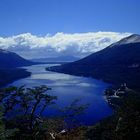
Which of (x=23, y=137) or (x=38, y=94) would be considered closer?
(x=23, y=137)

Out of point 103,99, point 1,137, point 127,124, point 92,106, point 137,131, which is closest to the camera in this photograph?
point 1,137

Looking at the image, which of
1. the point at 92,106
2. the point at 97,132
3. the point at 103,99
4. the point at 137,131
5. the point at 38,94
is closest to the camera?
the point at 137,131

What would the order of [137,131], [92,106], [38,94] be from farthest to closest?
[92,106]
[38,94]
[137,131]

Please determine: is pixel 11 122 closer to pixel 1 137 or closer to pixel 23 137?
pixel 23 137

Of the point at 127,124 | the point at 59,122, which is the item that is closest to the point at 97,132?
the point at 59,122

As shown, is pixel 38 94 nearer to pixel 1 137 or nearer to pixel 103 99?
pixel 1 137

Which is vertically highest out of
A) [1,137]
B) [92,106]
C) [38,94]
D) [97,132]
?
[1,137]

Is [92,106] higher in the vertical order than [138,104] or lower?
lower

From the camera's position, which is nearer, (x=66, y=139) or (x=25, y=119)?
(x=66, y=139)

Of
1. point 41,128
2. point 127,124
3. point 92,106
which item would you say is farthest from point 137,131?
point 92,106
